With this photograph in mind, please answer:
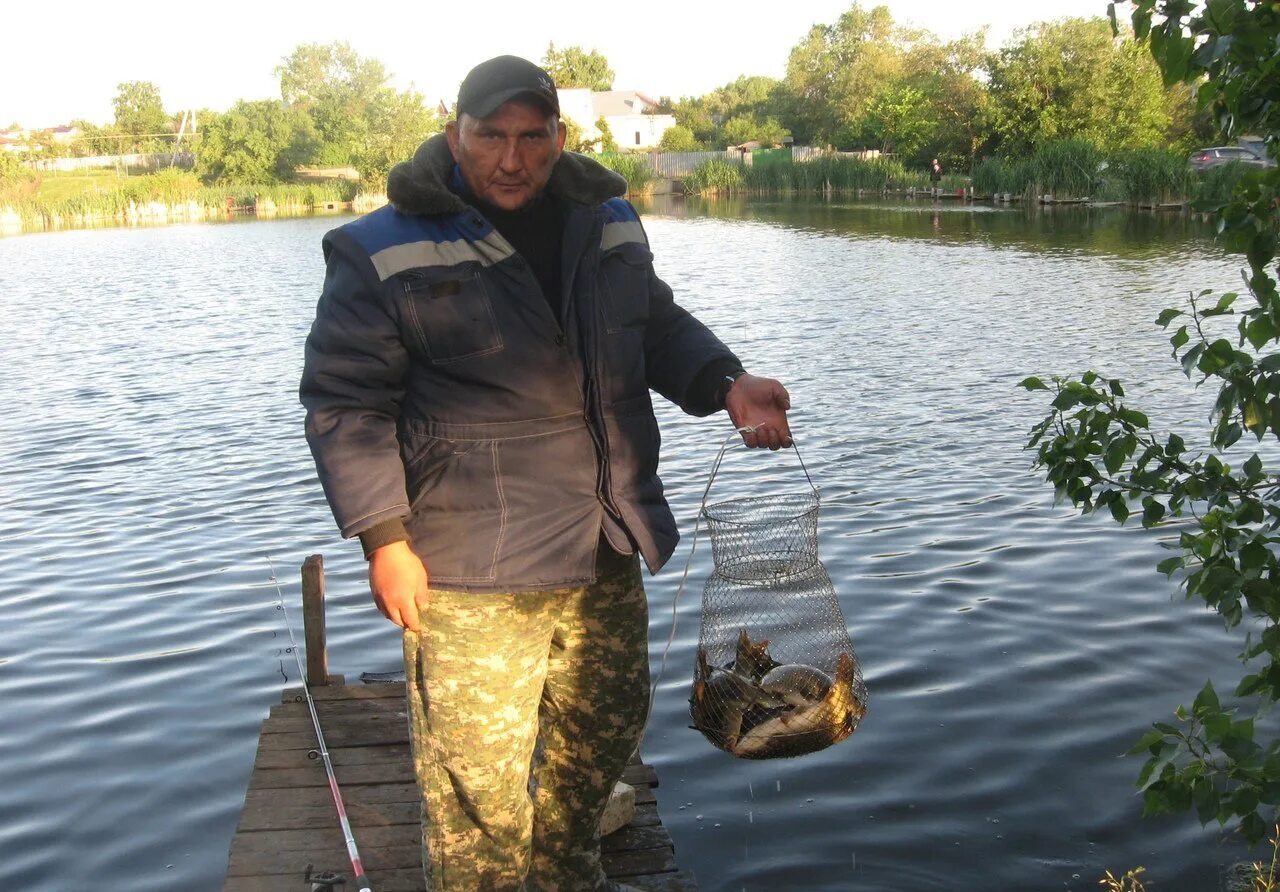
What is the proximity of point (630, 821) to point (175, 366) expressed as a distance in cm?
1531

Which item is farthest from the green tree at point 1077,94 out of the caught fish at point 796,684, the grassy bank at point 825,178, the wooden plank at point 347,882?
the wooden plank at point 347,882

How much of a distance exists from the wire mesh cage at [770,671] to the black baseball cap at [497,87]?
1.15 meters

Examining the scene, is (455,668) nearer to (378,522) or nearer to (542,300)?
(378,522)

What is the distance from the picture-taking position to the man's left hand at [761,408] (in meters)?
3.43

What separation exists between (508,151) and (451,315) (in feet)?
1.37

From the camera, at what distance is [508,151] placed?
10.3ft

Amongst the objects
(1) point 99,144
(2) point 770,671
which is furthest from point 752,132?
(2) point 770,671

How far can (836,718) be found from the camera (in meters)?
3.84

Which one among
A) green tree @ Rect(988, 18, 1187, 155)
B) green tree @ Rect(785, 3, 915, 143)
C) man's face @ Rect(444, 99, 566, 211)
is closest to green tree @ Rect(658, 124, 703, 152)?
green tree @ Rect(785, 3, 915, 143)

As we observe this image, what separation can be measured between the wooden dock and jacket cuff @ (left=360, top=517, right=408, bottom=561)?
153 cm

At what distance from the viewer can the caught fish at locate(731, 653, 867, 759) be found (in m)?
3.80

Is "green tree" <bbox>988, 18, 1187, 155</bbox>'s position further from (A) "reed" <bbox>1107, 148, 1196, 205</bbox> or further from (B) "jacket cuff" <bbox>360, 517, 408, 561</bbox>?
(B) "jacket cuff" <bbox>360, 517, 408, 561</bbox>

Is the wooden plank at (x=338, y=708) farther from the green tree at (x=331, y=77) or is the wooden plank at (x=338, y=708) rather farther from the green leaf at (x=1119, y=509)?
the green tree at (x=331, y=77)

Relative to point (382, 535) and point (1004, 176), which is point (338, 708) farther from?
point (1004, 176)
